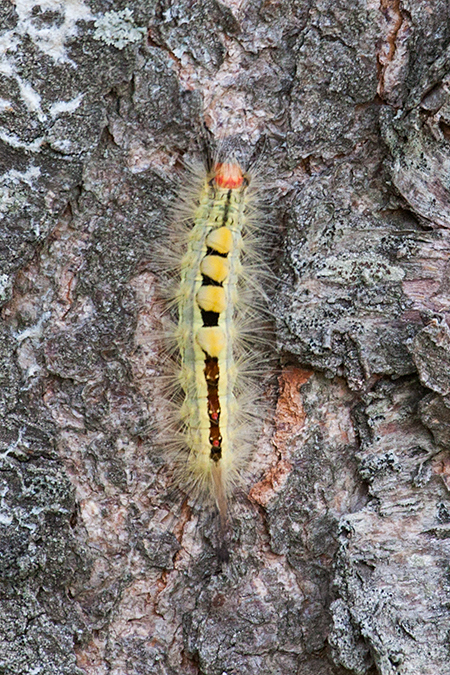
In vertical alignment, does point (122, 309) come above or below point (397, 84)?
below

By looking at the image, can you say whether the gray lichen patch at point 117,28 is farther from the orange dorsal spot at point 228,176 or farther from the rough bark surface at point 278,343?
the orange dorsal spot at point 228,176

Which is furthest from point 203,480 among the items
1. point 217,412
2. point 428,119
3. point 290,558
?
point 428,119

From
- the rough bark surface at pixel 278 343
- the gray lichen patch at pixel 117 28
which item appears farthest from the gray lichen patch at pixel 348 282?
the gray lichen patch at pixel 117 28

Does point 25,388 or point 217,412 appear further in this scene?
point 217,412

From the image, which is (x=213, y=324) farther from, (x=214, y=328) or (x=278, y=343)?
(x=278, y=343)

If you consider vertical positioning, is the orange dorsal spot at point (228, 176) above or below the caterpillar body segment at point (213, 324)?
above

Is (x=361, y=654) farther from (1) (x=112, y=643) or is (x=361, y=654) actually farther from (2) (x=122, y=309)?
(2) (x=122, y=309)

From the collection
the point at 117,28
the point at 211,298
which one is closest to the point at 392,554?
the point at 211,298
